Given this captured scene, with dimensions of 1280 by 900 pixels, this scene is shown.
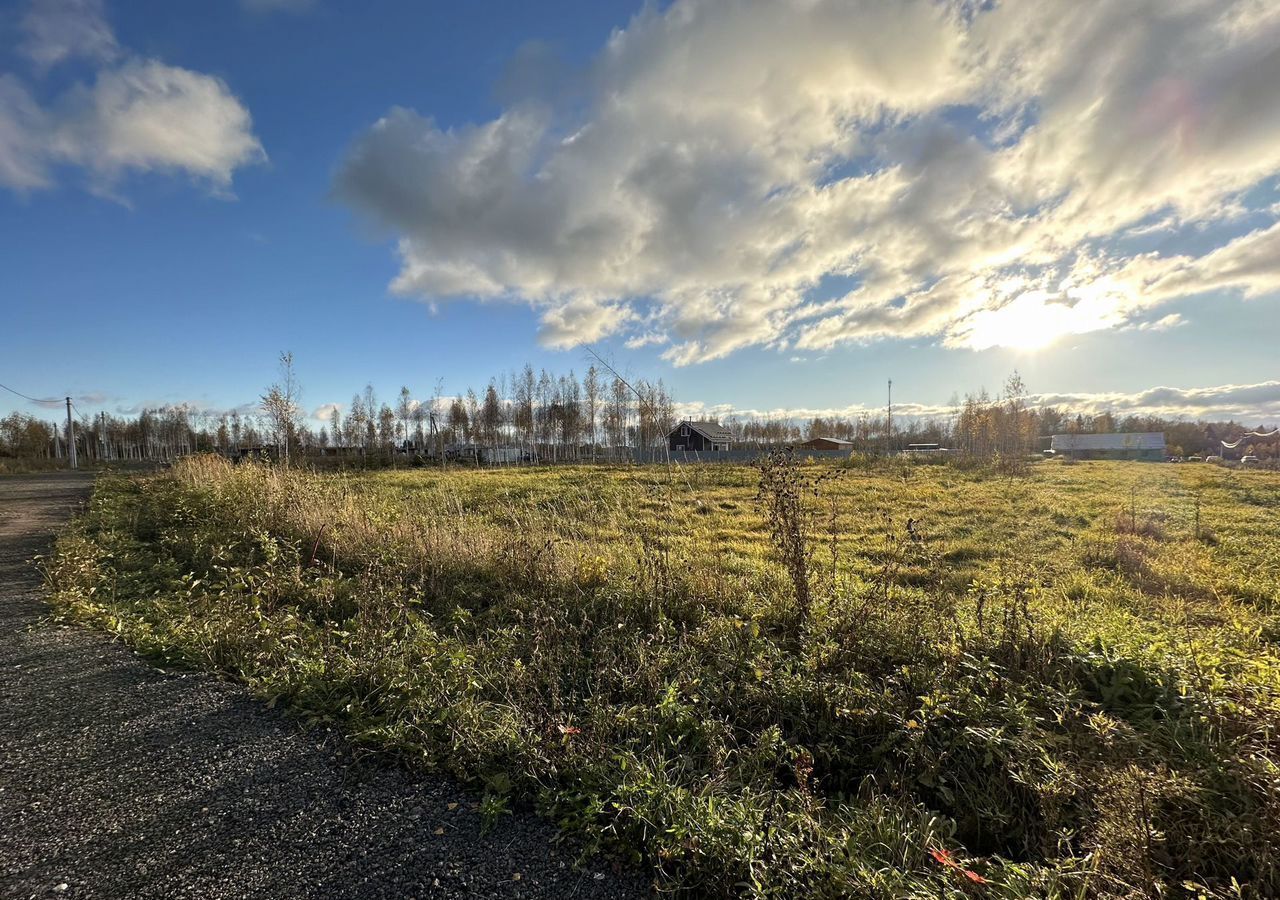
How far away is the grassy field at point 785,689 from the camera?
1990 mm

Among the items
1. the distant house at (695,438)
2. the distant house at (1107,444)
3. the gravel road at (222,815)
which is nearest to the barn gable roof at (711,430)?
the distant house at (695,438)

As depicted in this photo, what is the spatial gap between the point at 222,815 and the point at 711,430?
4698cm

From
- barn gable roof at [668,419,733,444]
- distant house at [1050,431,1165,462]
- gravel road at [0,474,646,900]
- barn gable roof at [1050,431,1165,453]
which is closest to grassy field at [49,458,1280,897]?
gravel road at [0,474,646,900]

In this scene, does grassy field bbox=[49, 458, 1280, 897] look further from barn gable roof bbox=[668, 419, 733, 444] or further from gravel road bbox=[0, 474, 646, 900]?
barn gable roof bbox=[668, 419, 733, 444]

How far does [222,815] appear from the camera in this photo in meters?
2.15

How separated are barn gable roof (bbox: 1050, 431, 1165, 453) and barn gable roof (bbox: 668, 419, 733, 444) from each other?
3643cm

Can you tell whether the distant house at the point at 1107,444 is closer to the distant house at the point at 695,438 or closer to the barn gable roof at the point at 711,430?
the barn gable roof at the point at 711,430

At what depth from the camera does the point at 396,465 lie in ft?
110

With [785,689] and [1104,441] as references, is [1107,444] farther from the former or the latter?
[785,689]

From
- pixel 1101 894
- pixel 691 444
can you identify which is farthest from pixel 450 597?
pixel 691 444

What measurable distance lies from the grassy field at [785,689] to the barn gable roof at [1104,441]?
6236 cm

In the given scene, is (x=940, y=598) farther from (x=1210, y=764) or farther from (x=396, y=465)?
(x=396, y=465)

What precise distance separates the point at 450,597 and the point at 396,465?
31749 millimetres

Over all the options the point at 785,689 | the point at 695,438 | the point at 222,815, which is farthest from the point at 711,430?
the point at 222,815
